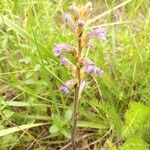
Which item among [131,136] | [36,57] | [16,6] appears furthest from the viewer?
[16,6]

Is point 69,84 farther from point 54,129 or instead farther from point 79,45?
point 54,129

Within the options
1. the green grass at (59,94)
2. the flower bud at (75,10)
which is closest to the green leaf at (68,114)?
the green grass at (59,94)

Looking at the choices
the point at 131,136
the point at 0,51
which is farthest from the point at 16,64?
the point at 131,136

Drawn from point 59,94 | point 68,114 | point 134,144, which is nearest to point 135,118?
point 134,144

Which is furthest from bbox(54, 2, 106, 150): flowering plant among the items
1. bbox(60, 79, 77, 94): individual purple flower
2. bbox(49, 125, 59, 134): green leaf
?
bbox(49, 125, 59, 134): green leaf

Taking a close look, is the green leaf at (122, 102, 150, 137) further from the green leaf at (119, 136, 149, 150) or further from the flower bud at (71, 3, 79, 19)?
the flower bud at (71, 3, 79, 19)

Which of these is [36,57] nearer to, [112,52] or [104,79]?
[104,79]

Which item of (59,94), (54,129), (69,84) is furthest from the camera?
(59,94)

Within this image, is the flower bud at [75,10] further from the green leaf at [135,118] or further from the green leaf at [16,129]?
the green leaf at [16,129]
